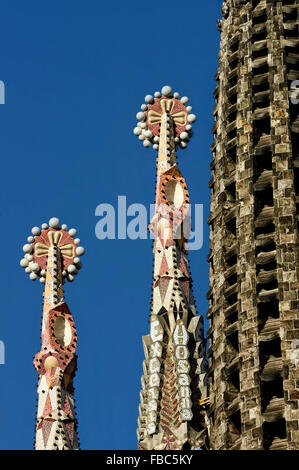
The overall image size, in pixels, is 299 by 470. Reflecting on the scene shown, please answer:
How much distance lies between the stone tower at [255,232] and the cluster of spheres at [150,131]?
692 inches

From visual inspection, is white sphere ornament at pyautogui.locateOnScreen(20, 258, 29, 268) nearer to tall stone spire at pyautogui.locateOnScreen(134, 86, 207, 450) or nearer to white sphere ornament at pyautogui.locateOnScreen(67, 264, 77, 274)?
white sphere ornament at pyautogui.locateOnScreen(67, 264, 77, 274)

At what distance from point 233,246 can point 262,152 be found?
2990 millimetres

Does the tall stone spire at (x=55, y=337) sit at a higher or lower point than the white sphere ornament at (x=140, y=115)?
lower

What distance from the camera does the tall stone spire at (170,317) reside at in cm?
8019

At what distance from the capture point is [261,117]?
2744 inches

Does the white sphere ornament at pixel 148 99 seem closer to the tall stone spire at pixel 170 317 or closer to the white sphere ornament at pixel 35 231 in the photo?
the tall stone spire at pixel 170 317

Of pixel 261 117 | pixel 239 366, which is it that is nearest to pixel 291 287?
pixel 239 366

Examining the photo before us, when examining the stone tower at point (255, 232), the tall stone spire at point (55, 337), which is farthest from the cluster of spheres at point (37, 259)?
the stone tower at point (255, 232)

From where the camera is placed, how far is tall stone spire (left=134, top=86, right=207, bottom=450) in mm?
Answer: 80188

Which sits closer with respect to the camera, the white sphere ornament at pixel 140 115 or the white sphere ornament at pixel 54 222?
the white sphere ornament at pixel 54 222

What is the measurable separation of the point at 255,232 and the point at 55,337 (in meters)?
22.0

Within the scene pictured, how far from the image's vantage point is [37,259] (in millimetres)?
91562
